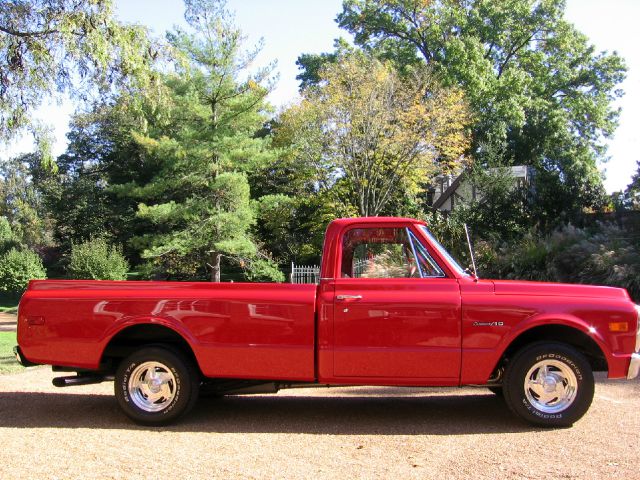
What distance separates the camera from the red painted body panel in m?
5.45

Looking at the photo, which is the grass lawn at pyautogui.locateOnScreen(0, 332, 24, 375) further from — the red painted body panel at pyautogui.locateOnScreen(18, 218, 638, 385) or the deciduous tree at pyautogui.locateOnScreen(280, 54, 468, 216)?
the deciduous tree at pyautogui.locateOnScreen(280, 54, 468, 216)

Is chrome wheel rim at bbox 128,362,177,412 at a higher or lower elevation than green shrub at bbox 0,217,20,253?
lower

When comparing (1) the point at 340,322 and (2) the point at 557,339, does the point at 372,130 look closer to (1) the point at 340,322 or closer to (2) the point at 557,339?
(2) the point at 557,339

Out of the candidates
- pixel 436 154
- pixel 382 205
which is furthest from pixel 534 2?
pixel 382 205

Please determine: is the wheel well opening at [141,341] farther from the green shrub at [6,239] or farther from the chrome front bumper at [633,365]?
the green shrub at [6,239]

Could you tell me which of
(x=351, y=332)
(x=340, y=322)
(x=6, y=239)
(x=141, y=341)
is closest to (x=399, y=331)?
(x=351, y=332)

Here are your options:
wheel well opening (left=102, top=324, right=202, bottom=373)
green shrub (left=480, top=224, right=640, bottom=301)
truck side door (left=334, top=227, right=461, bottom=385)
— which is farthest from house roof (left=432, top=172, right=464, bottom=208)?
wheel well opening (left=102, top=324, right=202, bottom=373)

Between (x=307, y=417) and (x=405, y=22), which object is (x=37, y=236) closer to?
(x=405, y=22)

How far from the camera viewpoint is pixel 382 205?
27672 mm

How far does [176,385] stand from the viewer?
5.68 m

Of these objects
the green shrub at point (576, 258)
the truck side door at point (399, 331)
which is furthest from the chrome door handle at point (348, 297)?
the green shrub at point (576, 258)

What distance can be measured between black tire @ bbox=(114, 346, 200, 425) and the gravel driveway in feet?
0.49

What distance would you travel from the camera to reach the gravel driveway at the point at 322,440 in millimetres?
4406

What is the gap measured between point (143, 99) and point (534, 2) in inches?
1178
